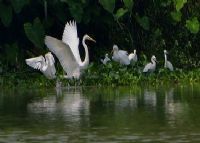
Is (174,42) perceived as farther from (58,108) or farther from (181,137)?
(181,137)

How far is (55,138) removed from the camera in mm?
8930

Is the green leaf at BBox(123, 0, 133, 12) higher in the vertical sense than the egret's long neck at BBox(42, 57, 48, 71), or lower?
higher

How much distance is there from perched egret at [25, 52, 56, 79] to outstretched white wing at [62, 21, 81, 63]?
52cm

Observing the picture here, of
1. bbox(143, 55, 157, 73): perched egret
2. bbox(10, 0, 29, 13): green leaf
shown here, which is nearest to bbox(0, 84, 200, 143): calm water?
bbox(143, 55, 157, 73): perched egret

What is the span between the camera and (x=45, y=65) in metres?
16.4

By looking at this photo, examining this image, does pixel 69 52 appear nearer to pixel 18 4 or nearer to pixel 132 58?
pixel 132 58

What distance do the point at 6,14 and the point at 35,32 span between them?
673 millimetres

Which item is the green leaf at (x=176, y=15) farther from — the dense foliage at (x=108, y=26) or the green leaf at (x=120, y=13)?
the green leaf at (x=120, y=13)

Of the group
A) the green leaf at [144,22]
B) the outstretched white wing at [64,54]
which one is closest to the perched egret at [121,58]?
the green leaf at [144,22]

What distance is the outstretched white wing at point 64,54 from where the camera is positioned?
15477 millimetres

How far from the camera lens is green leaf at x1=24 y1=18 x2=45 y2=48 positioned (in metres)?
17.8

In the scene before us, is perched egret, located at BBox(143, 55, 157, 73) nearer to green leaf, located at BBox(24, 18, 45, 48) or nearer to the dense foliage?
the dense foliage

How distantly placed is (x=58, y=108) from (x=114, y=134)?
2909 millimetres

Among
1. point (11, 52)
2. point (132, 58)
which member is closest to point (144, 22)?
point (132, 58)
